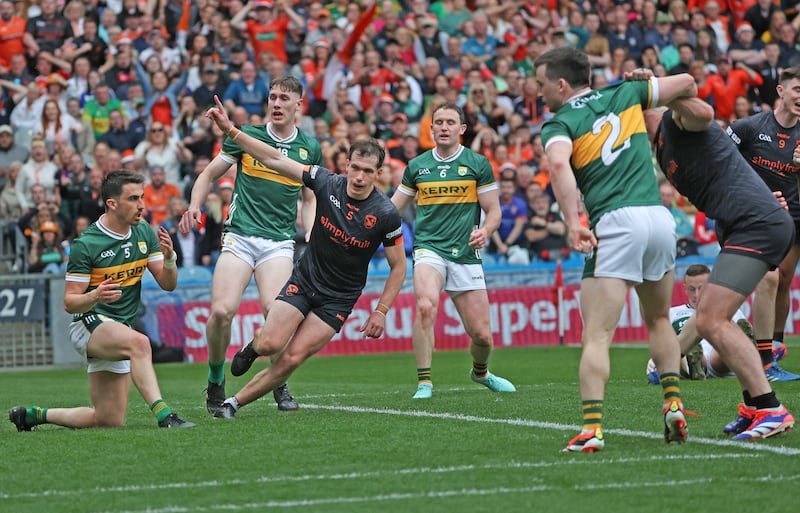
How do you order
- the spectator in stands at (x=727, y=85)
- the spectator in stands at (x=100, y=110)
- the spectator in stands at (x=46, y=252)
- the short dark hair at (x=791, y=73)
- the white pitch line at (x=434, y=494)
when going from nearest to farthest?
the white pitch line at (x=434, y=494)
the short dark hair at (x=791, y=73)
the spectator in stands at (x=46, y=252)
the spectator in stands at (x=100, y=110)
the spectator in stands at (x=727, y=85)

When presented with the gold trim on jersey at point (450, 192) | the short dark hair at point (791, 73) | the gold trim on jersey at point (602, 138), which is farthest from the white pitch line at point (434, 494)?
the short dark hair at point (791, 73)

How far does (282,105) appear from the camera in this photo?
36.0 feet

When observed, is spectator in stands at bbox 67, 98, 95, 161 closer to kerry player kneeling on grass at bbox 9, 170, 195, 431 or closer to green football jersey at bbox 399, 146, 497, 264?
green football jersey at bbox 399, 146, 497, 264

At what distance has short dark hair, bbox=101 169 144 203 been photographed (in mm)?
9484

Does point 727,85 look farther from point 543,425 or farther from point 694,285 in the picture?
point 543,425

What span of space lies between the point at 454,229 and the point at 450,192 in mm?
351

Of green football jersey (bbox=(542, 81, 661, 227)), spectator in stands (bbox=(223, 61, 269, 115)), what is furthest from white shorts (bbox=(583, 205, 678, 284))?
spectator in stands (bbox=(223, 61, 269, 115))

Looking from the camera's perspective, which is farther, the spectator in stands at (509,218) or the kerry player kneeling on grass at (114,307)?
the spectator in stands at (509,218)

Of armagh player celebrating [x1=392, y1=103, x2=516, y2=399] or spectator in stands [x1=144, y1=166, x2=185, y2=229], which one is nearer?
armagh player celebrating [x1=392, y1=103, x2=516, y2=399]

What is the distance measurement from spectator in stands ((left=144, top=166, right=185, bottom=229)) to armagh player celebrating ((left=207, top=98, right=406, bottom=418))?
10.9 m

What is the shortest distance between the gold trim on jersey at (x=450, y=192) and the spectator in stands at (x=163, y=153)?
33.5 ft

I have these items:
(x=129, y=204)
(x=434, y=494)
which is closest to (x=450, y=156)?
(x=129, y=204)

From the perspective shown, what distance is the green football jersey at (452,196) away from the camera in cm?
1194

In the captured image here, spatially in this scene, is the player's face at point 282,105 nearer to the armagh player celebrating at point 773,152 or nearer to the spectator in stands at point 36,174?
the armagh player celebrating at point 773,152
